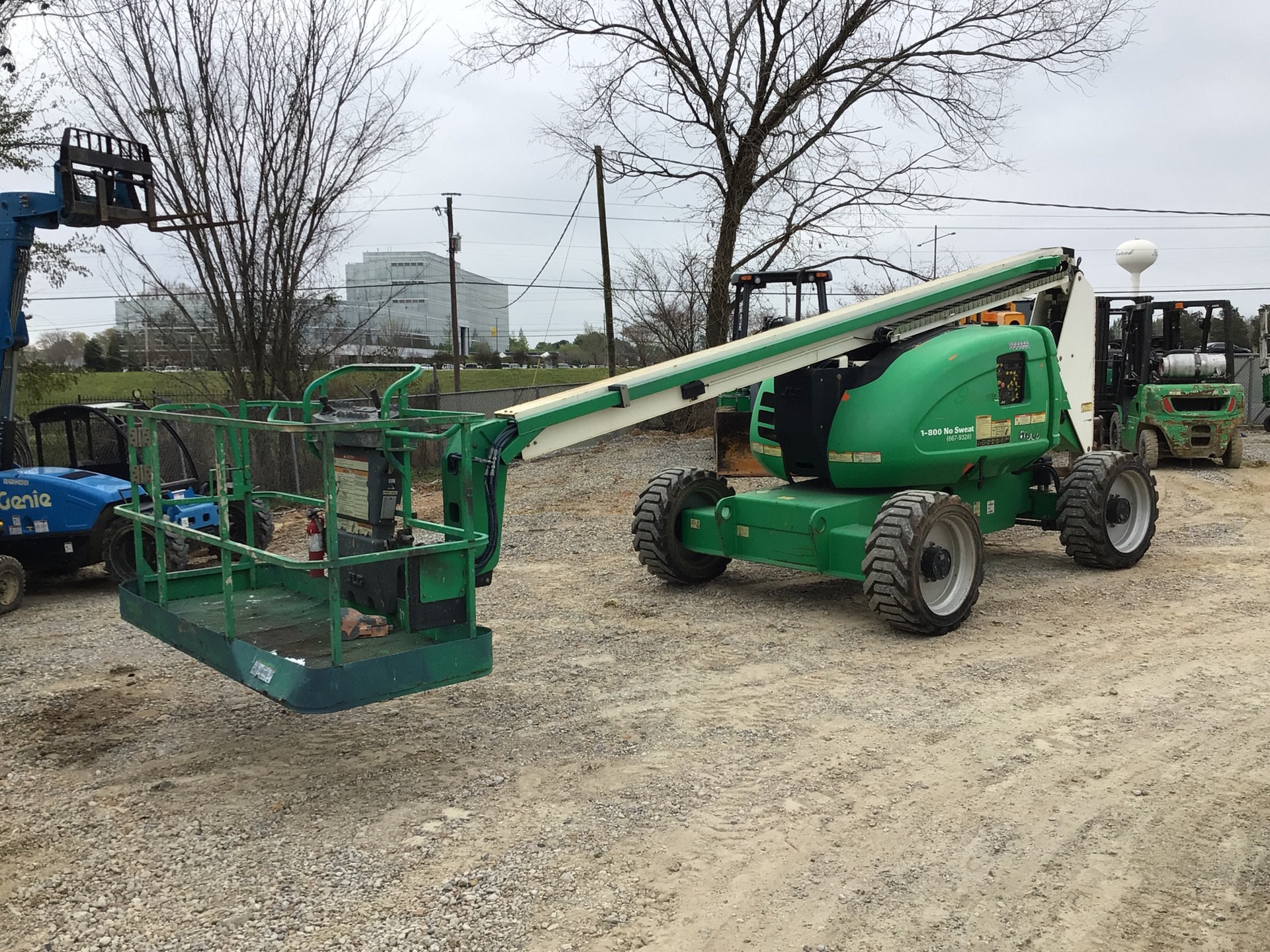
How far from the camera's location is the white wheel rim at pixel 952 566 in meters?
7.60

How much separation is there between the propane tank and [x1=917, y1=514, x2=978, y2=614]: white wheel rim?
10831 millimetres

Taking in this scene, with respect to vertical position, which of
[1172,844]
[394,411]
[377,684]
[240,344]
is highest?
[240,344]

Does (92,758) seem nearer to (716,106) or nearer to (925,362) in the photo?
(925,362)

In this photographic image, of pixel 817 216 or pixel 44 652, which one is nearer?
pixel 44 652

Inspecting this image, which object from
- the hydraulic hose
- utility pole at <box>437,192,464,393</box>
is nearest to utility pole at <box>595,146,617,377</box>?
utility pole at <box>437,192,464,393</box>

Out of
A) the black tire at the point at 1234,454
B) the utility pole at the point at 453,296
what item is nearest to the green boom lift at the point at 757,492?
the black tire at the point at 1234,454

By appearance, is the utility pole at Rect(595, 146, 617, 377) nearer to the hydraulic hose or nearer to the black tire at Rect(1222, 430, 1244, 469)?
the black tire at Rect(1222, 430, 1244, 469)

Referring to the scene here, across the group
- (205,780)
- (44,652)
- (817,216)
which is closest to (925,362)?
(205,780)

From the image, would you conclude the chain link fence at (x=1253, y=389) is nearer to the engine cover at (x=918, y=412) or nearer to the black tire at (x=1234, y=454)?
the black tire at (x=1234, y=454)

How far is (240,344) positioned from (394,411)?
9.76 meters

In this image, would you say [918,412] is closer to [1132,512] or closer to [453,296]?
[1132,512]

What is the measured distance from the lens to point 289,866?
4.17 metres

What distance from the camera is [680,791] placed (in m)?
4.85

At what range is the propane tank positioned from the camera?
1659 centimetres
